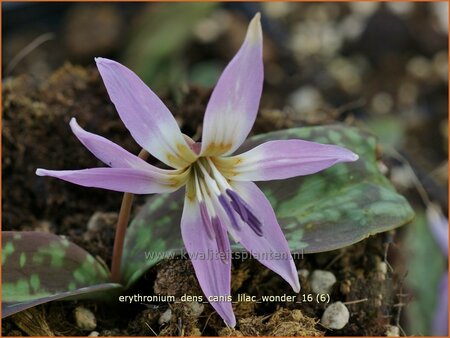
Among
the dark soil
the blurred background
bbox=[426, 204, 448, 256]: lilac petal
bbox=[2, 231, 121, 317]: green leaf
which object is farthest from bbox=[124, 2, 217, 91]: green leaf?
bbox=[2, 231, 121, 317]: green leaf

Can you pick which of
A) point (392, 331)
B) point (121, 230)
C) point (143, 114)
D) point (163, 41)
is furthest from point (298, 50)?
point (143, 114)

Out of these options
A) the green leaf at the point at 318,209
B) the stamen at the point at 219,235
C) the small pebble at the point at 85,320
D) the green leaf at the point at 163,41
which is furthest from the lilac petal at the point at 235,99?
the green leaf at the point at 163,41

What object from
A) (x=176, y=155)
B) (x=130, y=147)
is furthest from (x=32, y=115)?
(x=176, y=155)

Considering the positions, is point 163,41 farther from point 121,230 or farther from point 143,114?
point 143,114

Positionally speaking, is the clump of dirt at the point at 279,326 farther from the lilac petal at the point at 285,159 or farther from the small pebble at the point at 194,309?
the lilac petal at the point at 285,159

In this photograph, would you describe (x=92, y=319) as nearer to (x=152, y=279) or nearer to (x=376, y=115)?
(x=152, y=279)

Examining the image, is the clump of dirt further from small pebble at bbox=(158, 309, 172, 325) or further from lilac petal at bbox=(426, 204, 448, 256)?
lilac petal at bbox=(426, 204, 448, 256)
